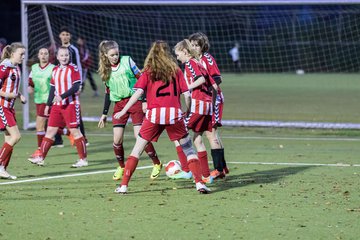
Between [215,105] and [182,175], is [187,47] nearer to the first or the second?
[215,105]

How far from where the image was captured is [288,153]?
1341cm

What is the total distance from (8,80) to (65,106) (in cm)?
133

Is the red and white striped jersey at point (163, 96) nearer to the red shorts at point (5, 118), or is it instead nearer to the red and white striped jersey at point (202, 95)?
the red and white striped jersey at point (202, 95)

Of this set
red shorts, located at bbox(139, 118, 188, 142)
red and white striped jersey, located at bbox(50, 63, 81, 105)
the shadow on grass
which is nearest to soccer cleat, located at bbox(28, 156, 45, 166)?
red and white striped jersey, located at bbox(50, 63, 81, 105)

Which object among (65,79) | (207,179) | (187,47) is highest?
(187,47)

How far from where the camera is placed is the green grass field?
7.36 metres

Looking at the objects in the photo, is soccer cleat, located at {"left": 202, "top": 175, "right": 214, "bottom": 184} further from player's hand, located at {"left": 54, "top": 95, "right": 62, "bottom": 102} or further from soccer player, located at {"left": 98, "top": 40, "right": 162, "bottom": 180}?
player's hand, located at {"left": 54, "top": 95, "right": 62, "bottom": 102}

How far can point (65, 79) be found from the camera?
1188 centimetres

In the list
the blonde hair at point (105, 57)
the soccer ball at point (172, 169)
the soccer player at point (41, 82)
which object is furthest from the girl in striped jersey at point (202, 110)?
the soccer player at point (41, 82)

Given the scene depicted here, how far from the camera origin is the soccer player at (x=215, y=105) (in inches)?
401

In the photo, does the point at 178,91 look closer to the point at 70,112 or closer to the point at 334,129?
the point at 70,112

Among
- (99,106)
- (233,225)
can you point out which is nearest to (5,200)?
(233,225)

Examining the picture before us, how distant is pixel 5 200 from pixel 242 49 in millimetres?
23500

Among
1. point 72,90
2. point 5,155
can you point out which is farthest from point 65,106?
point 5,155
